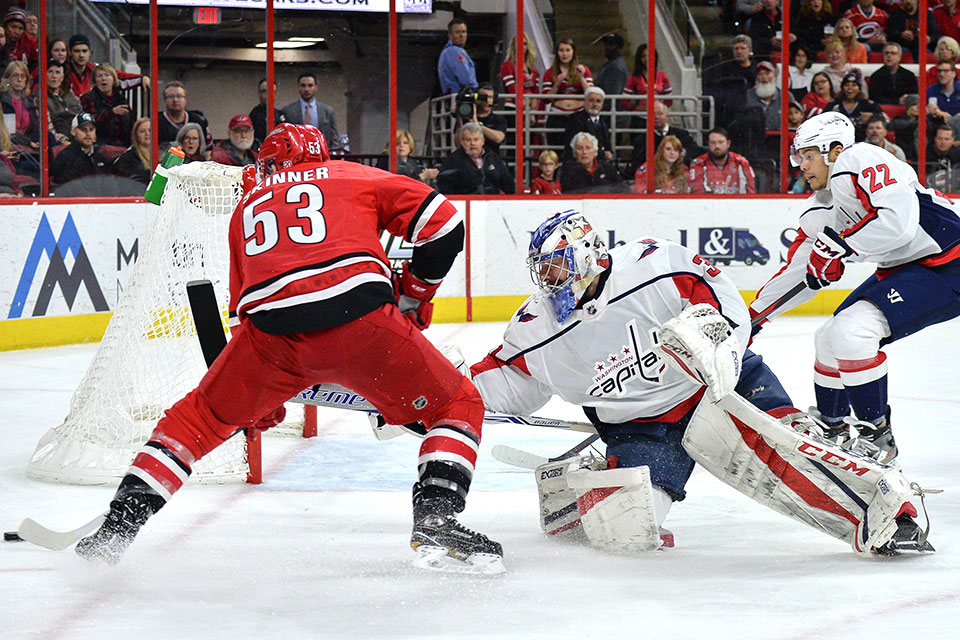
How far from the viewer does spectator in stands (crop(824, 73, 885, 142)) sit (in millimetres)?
8867

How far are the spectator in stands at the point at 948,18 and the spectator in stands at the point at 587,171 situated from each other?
3.01 metres

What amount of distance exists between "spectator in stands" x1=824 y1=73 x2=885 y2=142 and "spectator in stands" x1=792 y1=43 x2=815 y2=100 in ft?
0.94

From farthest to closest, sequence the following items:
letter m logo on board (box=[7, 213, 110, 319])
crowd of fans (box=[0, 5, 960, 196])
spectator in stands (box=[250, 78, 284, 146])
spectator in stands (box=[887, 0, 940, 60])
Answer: spectator in stands (box=[887, 0, 940, 60]), spectator in stands (box=[250, 78, 284, 146]), crowd of fans (box=[0, 5, 960, 196]), letter m logo on board (box=[7, 213, 110, 319])

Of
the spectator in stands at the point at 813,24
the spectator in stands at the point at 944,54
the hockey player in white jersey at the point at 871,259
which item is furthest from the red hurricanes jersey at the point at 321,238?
the spectator in stands at the point at 944,54

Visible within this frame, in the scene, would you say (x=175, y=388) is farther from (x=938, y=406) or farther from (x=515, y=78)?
(x=515, y=78)

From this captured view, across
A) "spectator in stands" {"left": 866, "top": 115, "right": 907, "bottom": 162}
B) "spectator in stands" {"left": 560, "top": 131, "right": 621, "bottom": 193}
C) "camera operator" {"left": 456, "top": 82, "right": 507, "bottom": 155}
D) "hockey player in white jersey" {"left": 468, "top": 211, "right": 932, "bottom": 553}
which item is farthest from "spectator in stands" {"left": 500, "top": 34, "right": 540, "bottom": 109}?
"hockey player in white jersey" {"left": 468, "top": 211, "right": 932, "bottom": 553}

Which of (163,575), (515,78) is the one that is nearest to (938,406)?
(163,575)

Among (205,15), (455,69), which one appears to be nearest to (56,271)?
(205,15)

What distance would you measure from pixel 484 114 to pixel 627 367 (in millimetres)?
5544

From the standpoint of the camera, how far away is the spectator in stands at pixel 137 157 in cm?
743

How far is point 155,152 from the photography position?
7605 millimetres

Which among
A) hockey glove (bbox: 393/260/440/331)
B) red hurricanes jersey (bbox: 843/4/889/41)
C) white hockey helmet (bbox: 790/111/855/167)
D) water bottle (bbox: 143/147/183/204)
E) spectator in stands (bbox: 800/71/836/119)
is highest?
red hurricanes jersey (bbox: 843/4/889/41)

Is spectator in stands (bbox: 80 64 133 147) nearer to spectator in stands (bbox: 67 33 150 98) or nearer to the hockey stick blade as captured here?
spectator in stands (bbox: 67 33 150 98)

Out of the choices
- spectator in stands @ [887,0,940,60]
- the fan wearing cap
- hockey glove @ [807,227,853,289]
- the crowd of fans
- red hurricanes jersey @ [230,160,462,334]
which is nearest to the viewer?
red hurricanes jersey @ [230,160,462,334]
